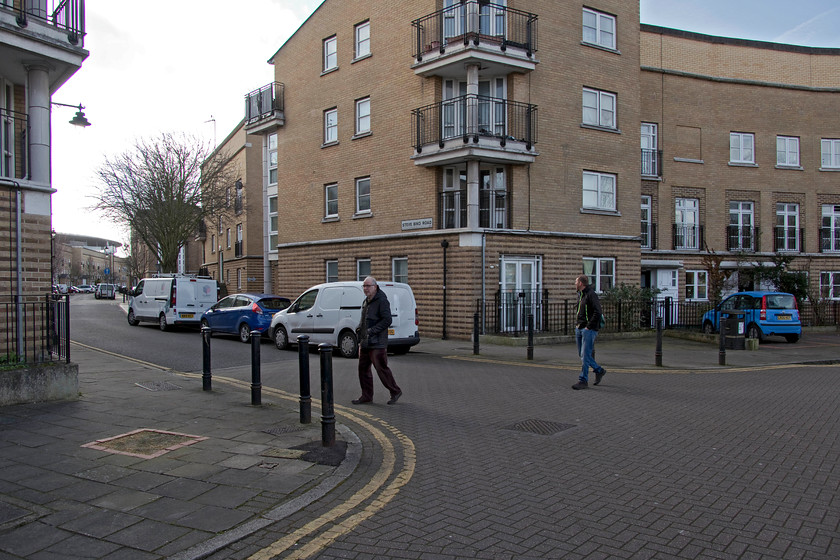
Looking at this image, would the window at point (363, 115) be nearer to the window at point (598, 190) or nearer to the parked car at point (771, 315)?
the window at point (598, 190)

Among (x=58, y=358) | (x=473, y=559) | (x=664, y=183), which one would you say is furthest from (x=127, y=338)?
(x=664, y=183)

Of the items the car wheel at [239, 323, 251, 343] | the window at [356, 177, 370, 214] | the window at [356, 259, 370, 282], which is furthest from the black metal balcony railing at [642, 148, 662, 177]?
the car wheel at [239, 323, 251, 343]

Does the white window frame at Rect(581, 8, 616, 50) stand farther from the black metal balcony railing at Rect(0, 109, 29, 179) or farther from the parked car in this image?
the black metal balcony railing at Rect(0, 109, 29, 179)

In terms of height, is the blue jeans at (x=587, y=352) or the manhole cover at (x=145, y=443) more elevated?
the blue jeans at (x=587, y=352)

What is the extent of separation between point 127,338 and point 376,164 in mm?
10090

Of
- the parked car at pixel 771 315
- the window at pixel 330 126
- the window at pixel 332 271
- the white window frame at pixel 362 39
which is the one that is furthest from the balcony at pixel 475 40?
the parked car at pixel 771 315

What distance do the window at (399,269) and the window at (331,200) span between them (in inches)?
159

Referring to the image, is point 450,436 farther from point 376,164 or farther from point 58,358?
point 376,164

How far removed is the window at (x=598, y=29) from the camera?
2072cm

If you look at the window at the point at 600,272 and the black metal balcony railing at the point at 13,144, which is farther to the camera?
the window at the point at 600,272

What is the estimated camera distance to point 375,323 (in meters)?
8.40

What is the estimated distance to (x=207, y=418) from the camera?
7223mm

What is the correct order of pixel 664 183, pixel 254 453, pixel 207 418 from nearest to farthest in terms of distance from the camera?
pixel 254 453 → pixel 207 418 → pixel 664 183

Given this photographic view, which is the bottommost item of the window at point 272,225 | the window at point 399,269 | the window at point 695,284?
the window at point 695,284
